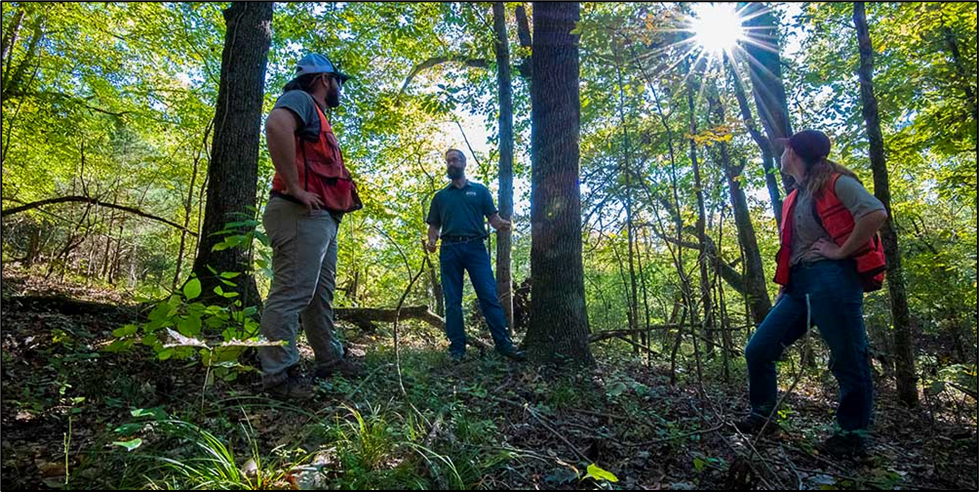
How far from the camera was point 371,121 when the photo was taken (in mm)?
9234

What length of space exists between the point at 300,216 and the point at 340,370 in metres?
1.17

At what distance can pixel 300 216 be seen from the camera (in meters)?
2.74

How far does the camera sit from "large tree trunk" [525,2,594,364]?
3.97 meters

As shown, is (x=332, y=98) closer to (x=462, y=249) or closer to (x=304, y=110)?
(x=304, y=110)

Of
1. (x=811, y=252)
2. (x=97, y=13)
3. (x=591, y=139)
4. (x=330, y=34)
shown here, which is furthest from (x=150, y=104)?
(x=811, y=252)

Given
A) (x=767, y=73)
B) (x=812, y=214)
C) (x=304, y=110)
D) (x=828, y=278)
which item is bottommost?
(x=828, y=278)

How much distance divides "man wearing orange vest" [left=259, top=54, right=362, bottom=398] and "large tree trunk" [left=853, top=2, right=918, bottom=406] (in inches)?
164

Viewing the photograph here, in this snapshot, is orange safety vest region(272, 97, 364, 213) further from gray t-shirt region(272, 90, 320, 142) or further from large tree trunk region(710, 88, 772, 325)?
large tree trunk region(710, 88, 772, 325)

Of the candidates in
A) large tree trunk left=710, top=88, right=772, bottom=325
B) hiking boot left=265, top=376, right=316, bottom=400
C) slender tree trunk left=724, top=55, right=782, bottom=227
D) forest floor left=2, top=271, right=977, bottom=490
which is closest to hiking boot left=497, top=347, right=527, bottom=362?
forest floor left=2, top=271, right=977, bottom=490

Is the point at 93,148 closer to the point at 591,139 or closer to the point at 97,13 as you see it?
the point at 97,13

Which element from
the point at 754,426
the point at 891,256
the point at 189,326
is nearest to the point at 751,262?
the point at 891,256

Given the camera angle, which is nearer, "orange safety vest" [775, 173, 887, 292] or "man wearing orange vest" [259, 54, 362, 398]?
"orange safety vest" [775, 173, 887, 292]

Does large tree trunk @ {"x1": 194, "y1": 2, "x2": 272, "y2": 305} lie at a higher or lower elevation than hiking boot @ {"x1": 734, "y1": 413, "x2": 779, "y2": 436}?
higher

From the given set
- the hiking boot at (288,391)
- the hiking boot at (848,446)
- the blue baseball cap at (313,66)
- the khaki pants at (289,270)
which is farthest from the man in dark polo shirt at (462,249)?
the hiking boot at (848,446)
